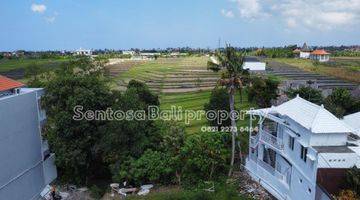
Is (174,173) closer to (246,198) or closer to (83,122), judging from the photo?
(246,198)

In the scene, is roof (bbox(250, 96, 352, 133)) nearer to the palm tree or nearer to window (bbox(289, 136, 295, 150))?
window (bbox(289, 136, 295, 150))

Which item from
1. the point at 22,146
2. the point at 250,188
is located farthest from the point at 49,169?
the point at 250,188

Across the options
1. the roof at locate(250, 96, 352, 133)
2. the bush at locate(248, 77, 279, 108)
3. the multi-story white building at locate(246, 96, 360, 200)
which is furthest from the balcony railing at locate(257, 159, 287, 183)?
the bush at locate(248, 77, 279, 108)

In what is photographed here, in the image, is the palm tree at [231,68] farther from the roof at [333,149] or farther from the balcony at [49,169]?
the balcony at [49,169]

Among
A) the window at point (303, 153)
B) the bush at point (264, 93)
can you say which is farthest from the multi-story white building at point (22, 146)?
the bush at point (264, 93)

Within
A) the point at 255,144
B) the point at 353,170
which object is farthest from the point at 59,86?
the point at 353,170
